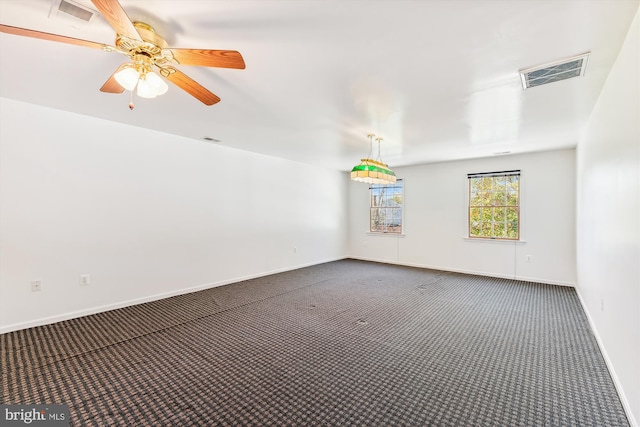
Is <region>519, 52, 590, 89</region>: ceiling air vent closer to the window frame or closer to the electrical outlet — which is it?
the window frame

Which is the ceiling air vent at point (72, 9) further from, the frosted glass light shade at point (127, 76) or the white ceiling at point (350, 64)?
the frosted glass light shade at point (127, 76)

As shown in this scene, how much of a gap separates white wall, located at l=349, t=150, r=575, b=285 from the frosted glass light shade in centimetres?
629

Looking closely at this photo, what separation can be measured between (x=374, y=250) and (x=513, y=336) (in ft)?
15.7

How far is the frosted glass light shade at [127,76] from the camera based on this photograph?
1.82 meters

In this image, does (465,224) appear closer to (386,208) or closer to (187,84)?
(386,208)

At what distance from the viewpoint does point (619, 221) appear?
2.22 m

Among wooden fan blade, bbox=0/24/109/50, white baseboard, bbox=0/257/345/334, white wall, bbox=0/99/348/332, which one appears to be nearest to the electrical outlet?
white wall, bbox=0/99/348/332

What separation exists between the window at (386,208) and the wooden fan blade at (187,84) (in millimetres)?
5806

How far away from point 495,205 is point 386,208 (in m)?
2.52

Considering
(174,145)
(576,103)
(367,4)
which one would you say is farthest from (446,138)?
(174,145)

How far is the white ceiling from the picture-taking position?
1.74 meters

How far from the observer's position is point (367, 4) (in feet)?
5.49

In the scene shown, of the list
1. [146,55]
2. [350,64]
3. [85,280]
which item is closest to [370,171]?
[350,64]

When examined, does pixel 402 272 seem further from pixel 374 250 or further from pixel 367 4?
pixel 367 4
